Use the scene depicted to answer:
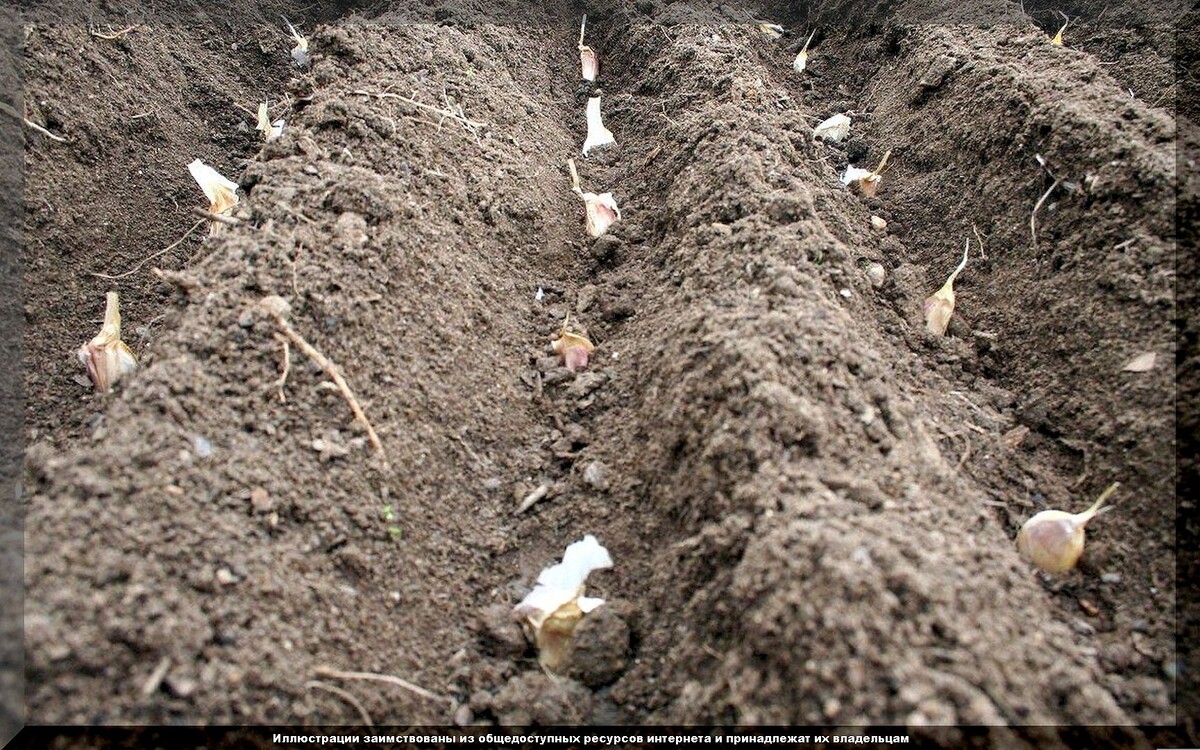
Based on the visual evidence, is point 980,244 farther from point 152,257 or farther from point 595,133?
point 152,257

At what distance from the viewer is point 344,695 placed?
1.68m

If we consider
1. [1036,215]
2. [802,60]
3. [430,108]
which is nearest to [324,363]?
A: [430,108]

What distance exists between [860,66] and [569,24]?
5.71ft

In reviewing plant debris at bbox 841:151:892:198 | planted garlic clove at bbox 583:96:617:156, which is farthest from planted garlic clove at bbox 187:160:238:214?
plant debris at bbox 841:151:892:198

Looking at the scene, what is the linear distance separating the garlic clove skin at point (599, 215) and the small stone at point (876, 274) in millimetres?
1009

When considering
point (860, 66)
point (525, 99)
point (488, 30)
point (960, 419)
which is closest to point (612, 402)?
point (960, 419)

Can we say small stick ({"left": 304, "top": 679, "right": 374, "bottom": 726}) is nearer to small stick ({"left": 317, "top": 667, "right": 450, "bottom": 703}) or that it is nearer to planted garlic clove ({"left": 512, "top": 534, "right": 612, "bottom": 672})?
small stick ({"left": 317, "top": 667, "right": 450, "bottom": 703})

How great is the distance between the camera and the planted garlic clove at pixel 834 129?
3.71 metres

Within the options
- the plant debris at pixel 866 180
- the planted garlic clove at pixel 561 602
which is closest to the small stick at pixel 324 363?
the planted garlic clove at pixel 561 602

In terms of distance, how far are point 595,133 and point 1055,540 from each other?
2.67m

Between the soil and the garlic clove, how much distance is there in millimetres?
56

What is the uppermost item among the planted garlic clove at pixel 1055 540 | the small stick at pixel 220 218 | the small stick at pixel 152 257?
the planted garlic clove at pixel 1055 540

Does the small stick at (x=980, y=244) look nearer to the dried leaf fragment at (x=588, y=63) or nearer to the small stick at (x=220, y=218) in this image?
the dried leaf fragment at (x=588, y=63)

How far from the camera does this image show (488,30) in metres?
4.09
